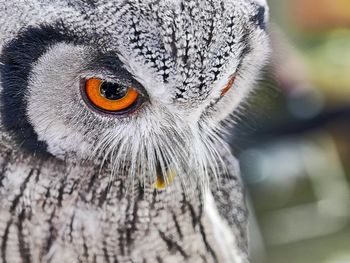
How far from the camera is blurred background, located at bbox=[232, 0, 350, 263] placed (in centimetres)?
312

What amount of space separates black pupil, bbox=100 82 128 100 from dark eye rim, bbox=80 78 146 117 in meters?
0.02

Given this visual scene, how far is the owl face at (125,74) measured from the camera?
833 mm

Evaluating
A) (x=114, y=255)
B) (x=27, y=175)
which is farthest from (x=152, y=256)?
(x=27, y=175)

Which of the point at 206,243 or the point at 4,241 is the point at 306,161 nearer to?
the point at 206,243

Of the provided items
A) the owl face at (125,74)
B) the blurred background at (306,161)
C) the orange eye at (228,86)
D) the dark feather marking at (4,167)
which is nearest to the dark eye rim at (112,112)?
the owl face at (125,74)

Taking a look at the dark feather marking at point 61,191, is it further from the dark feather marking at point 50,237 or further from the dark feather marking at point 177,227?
the dark feather marking at point 177,227

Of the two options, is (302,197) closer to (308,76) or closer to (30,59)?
(308,76)

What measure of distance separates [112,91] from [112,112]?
41 mm

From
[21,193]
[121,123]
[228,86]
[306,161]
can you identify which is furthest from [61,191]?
[306,161]

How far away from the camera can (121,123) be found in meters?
0.93

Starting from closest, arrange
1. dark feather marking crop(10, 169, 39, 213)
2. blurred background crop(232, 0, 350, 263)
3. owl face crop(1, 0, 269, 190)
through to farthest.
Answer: owl face crop(1, 0, 269, 190)
dark feather marking crop(10, 169, 39, 213)
blurred background crop(232, 0, 350, 263)

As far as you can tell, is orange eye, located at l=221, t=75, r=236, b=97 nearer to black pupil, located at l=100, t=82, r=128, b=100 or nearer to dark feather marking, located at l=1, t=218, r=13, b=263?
black pupil, located at l=100, t=82, r=128, b=100

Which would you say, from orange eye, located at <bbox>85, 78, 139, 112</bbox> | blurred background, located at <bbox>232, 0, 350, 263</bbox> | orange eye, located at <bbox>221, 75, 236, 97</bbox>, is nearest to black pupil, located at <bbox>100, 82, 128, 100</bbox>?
orange eye, located at <bbox>85, 78, 139, 112</bbox>

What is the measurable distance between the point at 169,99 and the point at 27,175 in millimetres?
321
